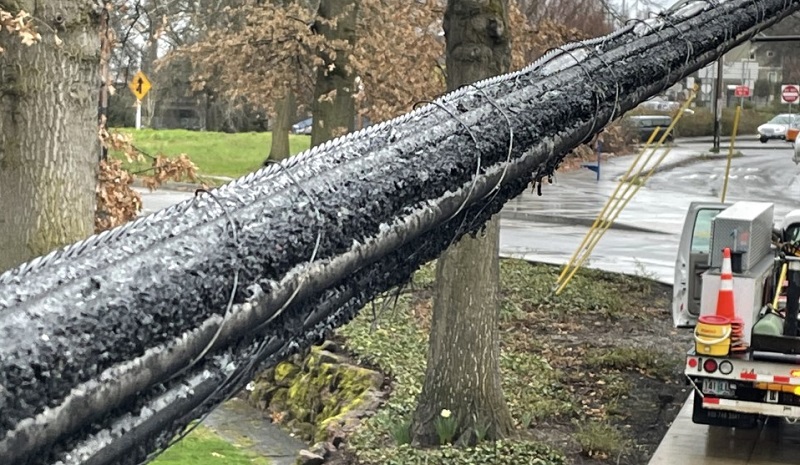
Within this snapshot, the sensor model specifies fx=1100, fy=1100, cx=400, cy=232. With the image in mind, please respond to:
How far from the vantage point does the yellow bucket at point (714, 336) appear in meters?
7.95

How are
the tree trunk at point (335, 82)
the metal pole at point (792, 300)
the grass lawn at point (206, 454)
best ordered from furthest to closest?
the tree trunk at point (335, 82) < the grass lawn at point (206, 454) < the metal pole at point (792, 300)

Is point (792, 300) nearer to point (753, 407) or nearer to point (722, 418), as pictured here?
point (753, 407)

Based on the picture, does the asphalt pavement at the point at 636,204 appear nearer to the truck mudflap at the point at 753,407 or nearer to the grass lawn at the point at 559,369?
the grass lawn at the point at 559,369

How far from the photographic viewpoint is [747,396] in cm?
805

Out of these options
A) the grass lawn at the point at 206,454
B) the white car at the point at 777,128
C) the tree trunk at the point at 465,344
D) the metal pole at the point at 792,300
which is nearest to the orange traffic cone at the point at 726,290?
the metal pole at the point at 792,300

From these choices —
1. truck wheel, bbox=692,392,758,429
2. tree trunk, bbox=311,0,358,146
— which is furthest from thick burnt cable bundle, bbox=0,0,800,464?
tree trunk, bbox=311,0,358,146

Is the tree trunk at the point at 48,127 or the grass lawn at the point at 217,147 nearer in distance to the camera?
the tree trunk at the point at 48,127

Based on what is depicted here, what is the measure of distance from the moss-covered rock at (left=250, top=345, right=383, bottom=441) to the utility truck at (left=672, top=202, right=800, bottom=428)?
278cm

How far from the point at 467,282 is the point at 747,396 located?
2218mm

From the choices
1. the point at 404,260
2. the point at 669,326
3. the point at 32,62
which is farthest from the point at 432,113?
the point at 669,326

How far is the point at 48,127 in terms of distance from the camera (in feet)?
14.7

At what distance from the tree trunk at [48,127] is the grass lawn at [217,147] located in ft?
89.4

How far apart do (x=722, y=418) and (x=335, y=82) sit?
8.06 meters

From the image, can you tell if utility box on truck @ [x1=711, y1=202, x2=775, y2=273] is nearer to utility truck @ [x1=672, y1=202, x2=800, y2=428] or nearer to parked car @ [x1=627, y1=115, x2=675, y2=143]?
utility truck @ [x1=672, y1=202, x2=800, y2=428]
